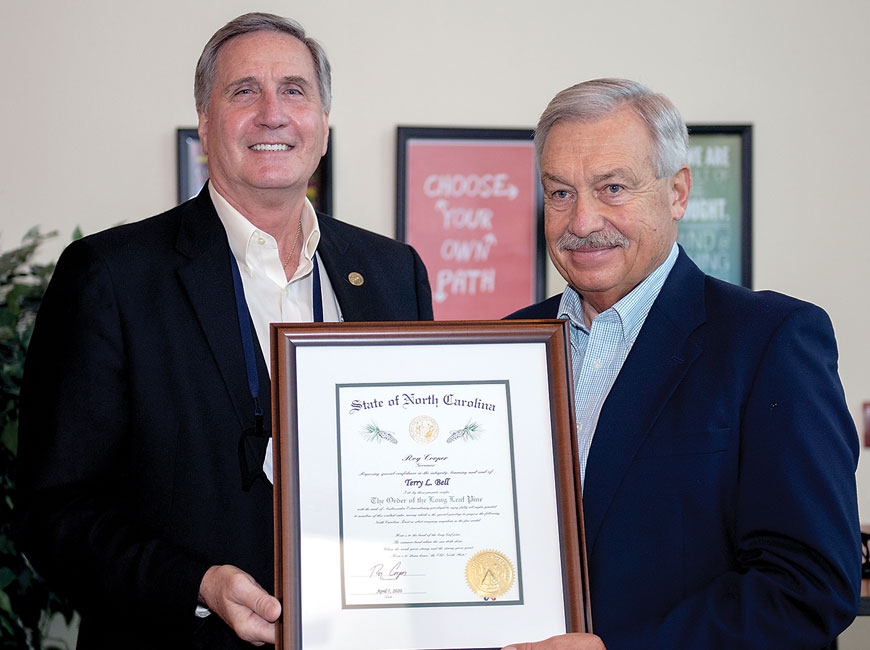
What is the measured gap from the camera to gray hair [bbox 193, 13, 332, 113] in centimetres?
189

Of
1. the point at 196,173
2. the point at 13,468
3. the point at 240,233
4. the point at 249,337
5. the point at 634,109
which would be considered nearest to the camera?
the point at 634,109

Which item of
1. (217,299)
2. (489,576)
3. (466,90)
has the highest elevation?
(466,90)

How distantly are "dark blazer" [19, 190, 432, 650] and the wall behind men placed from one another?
1.53 meters

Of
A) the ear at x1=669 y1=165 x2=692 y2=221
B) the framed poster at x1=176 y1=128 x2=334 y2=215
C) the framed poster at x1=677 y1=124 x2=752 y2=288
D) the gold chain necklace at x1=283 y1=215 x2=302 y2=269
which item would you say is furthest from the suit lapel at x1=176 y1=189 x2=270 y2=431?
the framed poster at x1=677 y1=124 x2=752 y2=288

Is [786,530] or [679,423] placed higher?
[679,423]

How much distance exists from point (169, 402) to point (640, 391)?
2.65 feet

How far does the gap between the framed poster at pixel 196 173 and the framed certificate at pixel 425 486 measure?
175 cm

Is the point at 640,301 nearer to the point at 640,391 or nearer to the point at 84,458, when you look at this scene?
the point at 640,391

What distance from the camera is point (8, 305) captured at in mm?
2709

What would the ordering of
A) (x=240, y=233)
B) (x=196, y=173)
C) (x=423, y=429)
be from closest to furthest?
1. (x=423, y=429)
2. (x=240, y=233)
3. (x=196, y=173)

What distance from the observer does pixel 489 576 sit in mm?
1454

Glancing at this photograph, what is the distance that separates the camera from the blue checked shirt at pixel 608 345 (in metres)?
1.65

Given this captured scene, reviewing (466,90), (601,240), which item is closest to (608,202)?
(601,240)

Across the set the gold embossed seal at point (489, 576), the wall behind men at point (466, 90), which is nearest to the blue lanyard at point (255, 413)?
the gold embossed seal at point (489, 576)
